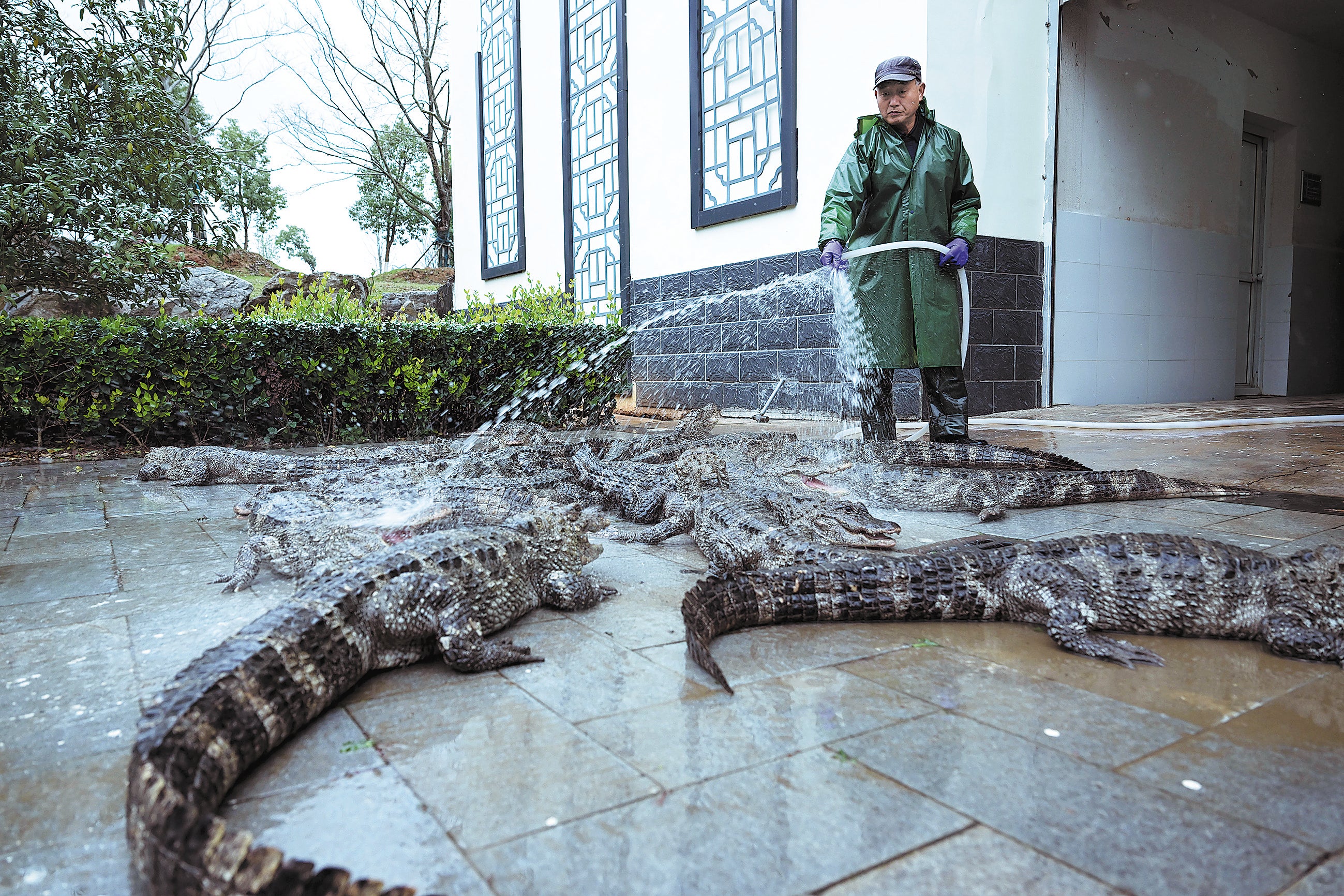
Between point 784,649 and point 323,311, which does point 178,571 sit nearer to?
point 784,649

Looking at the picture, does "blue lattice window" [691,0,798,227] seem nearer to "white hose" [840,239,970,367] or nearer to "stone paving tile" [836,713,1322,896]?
"white hose" [840,239,970,367]

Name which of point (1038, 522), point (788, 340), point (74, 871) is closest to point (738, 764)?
point (74, 871)

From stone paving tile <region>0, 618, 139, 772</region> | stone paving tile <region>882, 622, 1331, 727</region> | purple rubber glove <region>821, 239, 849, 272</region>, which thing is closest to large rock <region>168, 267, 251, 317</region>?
purple rubber glove <region>821, 239, 849, 272</region>

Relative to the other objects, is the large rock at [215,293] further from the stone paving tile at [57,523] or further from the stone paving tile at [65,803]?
the stone paving tile at [65,803]

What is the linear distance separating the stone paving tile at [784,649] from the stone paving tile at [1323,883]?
1.17m

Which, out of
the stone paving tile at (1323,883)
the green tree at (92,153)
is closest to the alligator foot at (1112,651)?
the stone paving tile at (1323,883)

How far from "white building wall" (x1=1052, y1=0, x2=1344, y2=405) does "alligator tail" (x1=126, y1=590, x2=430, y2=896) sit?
328 inches

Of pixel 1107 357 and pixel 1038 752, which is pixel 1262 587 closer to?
pixel 1038 752

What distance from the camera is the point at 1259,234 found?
1195 centimetres

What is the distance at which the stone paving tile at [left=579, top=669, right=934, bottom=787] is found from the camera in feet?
5.72

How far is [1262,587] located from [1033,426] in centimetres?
526

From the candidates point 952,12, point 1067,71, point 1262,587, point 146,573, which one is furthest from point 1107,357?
point 146,573

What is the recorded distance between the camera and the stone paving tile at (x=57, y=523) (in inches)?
163

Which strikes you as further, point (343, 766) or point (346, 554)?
point (346, 554)
